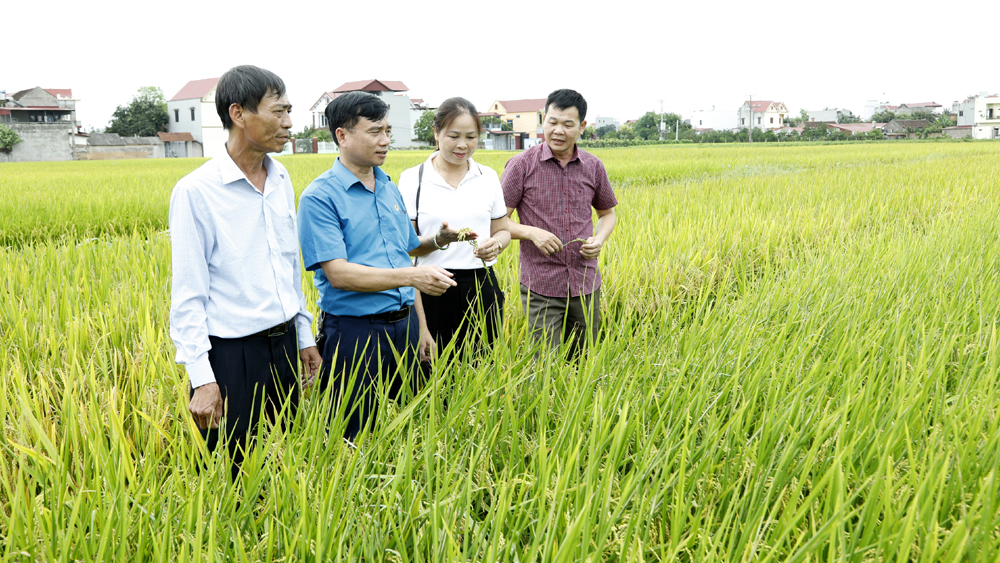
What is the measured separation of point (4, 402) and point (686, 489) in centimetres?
172

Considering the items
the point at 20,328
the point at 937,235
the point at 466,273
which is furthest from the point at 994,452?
the point at 937,235

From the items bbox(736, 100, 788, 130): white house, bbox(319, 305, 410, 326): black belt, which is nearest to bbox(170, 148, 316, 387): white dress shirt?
bbox(319, 305, 410, 326): black belt

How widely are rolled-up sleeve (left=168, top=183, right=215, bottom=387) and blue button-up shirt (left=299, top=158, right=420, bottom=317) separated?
0.33m

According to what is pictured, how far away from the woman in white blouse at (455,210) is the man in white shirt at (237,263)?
24.1 inches

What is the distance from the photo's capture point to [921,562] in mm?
970

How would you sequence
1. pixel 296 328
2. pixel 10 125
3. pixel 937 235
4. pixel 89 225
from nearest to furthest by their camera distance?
pixel 296 328 → pixel 937 235 → pixel 89 225 → pixel 10 125

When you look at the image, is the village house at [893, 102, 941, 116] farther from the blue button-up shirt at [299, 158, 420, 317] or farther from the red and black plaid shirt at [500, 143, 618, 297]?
the blue button-up shirt at [299, 158, 420, 317]

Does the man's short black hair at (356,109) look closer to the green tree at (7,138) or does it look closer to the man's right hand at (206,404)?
the man's right hand at (206,404)

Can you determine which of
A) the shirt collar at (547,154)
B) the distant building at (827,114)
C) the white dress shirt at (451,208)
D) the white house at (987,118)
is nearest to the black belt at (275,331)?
the white dress shirt at (451,208)

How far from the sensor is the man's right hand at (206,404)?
1.50m

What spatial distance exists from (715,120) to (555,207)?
79379 mm

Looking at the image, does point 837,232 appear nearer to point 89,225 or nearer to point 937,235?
point 937,235

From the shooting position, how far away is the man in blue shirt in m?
1.79

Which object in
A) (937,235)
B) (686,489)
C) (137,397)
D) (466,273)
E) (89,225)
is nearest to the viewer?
(686,489)
